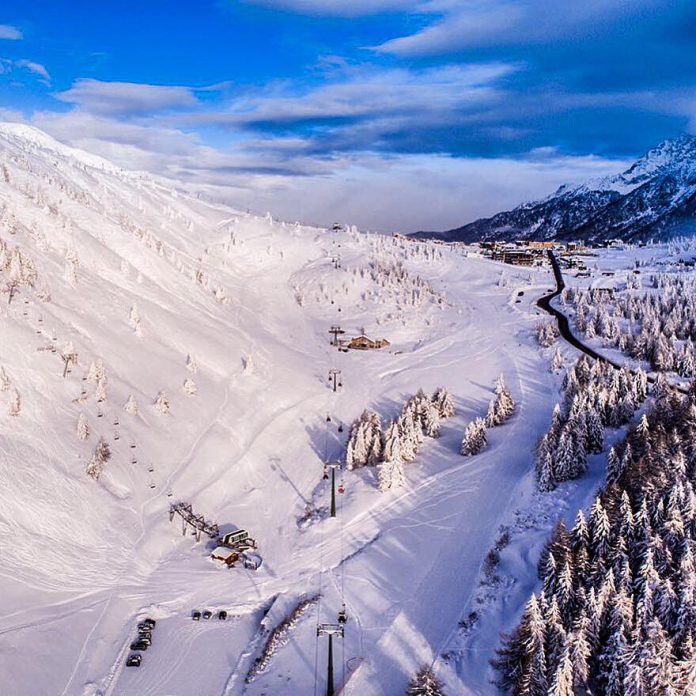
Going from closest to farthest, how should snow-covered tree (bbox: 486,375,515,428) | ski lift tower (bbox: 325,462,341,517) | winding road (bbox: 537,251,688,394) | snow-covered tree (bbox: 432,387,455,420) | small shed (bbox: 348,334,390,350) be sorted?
ski lift tower (bbox: 325,462,341,517) → snow-covered tree (bbox: 486,375,515,428) → snow-covered tree (bbox: 432,387,455,420) → winding road (bbox: 537,251,688,394) → small shed (bbox: 348,334,390,350)

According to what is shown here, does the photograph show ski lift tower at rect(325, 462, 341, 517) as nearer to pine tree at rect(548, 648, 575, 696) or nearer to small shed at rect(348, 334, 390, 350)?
pine tree at rect(548, 648, 575, 696)

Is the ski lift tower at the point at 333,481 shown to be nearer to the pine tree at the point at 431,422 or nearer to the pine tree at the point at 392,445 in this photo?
the pine tree at the point at 392,445

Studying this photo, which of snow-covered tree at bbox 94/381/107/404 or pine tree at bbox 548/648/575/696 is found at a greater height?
snow-covered tree at bbox 94/381/107/404

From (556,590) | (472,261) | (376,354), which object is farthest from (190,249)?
(556,590)

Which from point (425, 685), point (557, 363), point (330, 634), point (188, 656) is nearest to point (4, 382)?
point (188, 656)

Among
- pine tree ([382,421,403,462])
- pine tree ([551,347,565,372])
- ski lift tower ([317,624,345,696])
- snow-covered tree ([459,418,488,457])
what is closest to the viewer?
ski lift tower ([317,624,345,696])

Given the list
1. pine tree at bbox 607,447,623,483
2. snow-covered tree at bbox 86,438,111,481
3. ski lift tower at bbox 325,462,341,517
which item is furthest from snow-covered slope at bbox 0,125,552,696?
pine tree at bbox 607,447,623,483

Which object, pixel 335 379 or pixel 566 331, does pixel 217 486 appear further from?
pixel 566 331
